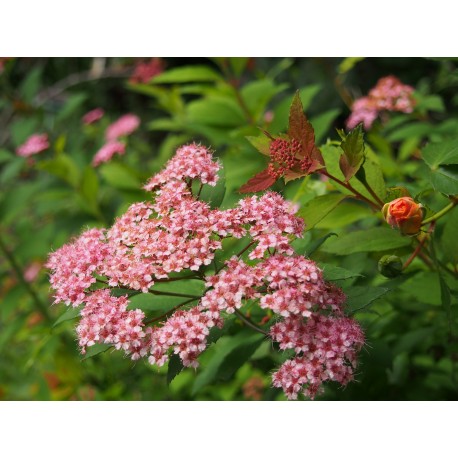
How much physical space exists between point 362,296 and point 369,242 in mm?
162

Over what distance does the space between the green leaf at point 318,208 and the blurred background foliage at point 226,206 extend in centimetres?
4

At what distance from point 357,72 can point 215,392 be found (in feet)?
5.65

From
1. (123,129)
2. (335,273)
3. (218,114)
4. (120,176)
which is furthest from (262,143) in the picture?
(123,129)

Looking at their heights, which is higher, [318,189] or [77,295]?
[77,295]

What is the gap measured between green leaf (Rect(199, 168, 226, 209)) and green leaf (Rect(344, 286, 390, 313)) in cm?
20

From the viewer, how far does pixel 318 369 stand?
0.62 metres

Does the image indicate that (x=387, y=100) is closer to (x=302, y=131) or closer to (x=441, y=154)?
(x=441, y=154)

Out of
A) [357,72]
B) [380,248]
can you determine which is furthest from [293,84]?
[380,248]

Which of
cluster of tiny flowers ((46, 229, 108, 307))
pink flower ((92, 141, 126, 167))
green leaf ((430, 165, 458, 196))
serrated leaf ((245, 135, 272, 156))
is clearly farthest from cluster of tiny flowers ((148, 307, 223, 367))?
pink flower ((92, 141, 126, 167))

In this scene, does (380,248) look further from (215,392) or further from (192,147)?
(215,392)

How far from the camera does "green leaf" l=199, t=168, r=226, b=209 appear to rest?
→ 0.75m

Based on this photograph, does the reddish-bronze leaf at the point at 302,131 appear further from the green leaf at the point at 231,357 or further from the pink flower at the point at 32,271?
the pink flower at the point at 32,271

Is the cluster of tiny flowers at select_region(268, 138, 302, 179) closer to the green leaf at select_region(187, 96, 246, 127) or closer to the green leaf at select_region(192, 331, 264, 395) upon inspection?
the green leaf at select_region(192, 331, 264, 395)

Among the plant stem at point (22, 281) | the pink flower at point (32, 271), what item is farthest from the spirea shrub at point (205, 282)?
A: the pink flower at point (32, 271)
